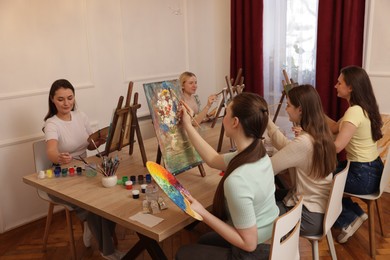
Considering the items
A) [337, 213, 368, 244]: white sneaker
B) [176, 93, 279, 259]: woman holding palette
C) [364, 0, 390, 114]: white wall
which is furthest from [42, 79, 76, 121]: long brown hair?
[364, 0, 390, 114]: white wall

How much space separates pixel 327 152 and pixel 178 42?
289cm

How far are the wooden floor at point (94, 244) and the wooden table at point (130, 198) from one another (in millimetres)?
731

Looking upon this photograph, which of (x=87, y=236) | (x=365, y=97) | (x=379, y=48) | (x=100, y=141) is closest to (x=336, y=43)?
(x=379, y=48)

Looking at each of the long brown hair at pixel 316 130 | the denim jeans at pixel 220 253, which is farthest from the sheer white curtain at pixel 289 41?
the denim jeans at pixel 220 253

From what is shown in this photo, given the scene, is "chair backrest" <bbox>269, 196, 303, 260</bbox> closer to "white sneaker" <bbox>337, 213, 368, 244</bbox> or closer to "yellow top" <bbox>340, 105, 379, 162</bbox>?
"yellow top" <bbox>340, 105, 379, 162</bbox>

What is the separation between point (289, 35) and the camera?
4.02 meters

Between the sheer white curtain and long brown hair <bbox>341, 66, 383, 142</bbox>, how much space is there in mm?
1454

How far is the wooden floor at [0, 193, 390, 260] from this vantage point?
2.66 m

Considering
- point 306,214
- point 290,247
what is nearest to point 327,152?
point 306,214

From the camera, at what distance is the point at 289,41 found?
403cm

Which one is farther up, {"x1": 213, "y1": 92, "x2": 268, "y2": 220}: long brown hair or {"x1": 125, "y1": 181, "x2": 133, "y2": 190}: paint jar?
{"x1": 213, "y1": 92, "x2": 268, "y2": 220}: long brown hair

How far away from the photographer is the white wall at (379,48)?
3.38 m

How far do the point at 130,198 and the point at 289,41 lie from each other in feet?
9.16

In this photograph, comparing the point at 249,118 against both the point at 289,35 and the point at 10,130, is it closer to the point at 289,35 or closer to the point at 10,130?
the point at 10,130
